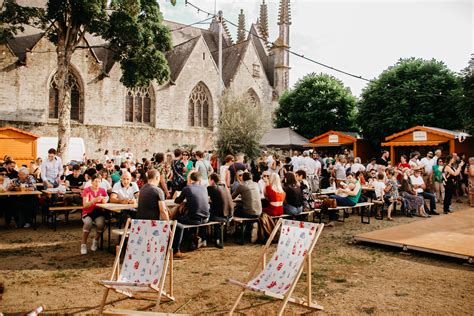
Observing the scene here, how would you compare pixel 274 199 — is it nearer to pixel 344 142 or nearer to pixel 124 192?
pixel 124 192

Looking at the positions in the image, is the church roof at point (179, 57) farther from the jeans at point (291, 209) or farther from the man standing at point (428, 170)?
the jeans at point (291, 209)

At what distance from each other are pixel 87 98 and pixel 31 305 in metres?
23.4

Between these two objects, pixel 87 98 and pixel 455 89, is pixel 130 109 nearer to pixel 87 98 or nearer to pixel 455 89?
pixel 87 98

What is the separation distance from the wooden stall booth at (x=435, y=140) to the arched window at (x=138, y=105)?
1832 centimetres

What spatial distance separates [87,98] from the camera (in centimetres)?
2583

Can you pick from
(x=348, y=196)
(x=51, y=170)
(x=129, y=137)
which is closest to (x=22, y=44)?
(x=129, y=137)

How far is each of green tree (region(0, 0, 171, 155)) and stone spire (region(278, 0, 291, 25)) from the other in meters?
20.4

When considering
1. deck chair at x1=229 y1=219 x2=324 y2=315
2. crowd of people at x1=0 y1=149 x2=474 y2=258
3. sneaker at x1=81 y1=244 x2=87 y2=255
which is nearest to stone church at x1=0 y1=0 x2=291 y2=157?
crowd of people at x1=0 y1=149 x2=474 y2=258

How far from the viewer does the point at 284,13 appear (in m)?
37.7

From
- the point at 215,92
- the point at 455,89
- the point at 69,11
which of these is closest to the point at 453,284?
the point at 69,11

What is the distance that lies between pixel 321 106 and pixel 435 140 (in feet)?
38.9

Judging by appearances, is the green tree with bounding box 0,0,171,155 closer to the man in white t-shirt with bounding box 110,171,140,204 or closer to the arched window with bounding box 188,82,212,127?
the arched window with bounding box 188,82,212,127

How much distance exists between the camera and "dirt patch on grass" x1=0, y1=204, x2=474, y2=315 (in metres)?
4.74

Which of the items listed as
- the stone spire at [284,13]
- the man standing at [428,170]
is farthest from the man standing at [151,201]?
the stone spire at [284,13]
